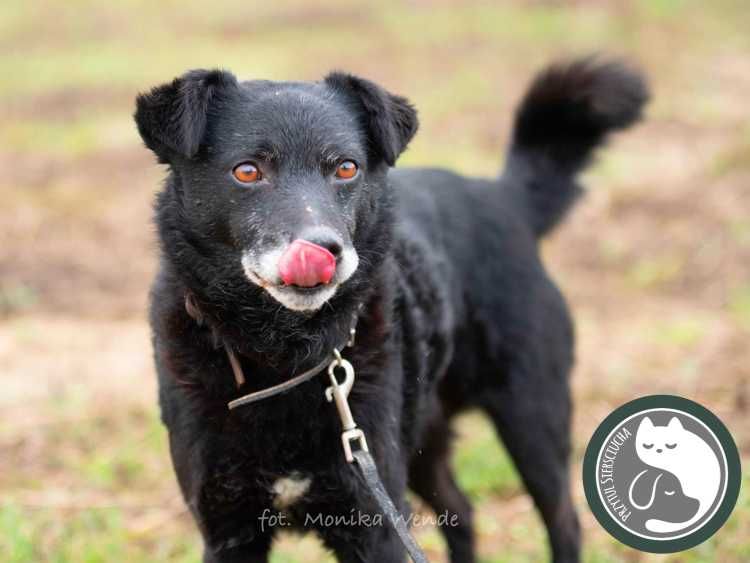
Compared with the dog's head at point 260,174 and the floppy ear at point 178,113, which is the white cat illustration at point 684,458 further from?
the floppy ear at point 178,113

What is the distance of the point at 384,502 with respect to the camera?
2.81m

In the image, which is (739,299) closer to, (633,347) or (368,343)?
(633,347)

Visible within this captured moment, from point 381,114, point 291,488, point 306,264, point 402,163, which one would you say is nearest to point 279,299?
point 306,264

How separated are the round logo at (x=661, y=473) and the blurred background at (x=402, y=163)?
79 cm

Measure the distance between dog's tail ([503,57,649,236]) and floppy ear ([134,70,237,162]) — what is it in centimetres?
180

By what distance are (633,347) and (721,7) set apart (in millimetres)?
12570

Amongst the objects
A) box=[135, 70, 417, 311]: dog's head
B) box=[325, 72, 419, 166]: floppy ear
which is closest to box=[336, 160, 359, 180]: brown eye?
box=[135, 70, 417, 311]: dog's head

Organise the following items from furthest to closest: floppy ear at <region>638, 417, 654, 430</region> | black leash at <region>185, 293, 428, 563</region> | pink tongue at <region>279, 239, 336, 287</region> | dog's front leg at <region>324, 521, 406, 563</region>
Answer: floppy ear at <region>638, 417, 654, 430</region>, dog's front leg at <region>324, 521, 406, 563</region>, black leash at <region>185, 293, 428, 563</region>, pink tongue at <region>279, 239, 336, 287</region>

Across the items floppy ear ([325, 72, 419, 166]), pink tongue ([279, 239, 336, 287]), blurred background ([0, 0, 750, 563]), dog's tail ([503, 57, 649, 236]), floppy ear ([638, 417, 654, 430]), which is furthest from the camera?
blurred background ([0, 0, 750, 563])

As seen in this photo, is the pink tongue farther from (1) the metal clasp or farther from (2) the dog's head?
(1) the metal clasp

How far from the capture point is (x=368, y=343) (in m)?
3.25

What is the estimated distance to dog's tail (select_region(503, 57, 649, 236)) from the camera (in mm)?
4426

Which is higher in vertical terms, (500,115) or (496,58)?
(496,58)

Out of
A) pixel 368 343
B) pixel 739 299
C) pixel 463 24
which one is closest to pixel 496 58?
pixel 463 24
